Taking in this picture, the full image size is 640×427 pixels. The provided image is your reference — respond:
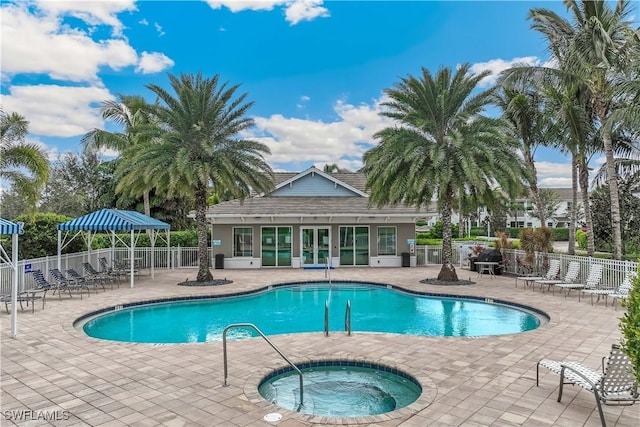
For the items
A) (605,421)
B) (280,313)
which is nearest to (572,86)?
(280,313)

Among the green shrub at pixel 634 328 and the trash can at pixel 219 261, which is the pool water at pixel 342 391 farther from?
the trash can at pixel 219 261

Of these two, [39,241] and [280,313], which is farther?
[39,241]

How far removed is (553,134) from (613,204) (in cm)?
473

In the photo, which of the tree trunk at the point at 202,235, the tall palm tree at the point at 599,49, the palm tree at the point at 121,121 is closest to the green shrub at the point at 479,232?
the tall palm tree at the point at 599,49

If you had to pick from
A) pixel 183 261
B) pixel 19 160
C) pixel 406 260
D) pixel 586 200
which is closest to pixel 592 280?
pixel 586 200

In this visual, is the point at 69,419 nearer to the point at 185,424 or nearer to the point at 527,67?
the point at 185,424

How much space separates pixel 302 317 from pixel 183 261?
1269 cm

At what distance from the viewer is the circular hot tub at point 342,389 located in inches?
233

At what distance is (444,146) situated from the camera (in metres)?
16.5

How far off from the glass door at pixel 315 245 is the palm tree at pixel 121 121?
10353 millimetres

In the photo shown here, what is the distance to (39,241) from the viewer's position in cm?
1814

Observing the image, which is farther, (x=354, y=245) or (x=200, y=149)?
(x=354, y=245)

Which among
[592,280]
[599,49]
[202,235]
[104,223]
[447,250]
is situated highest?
[599,49]

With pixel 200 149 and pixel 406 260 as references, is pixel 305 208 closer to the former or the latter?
pixel 406 260
